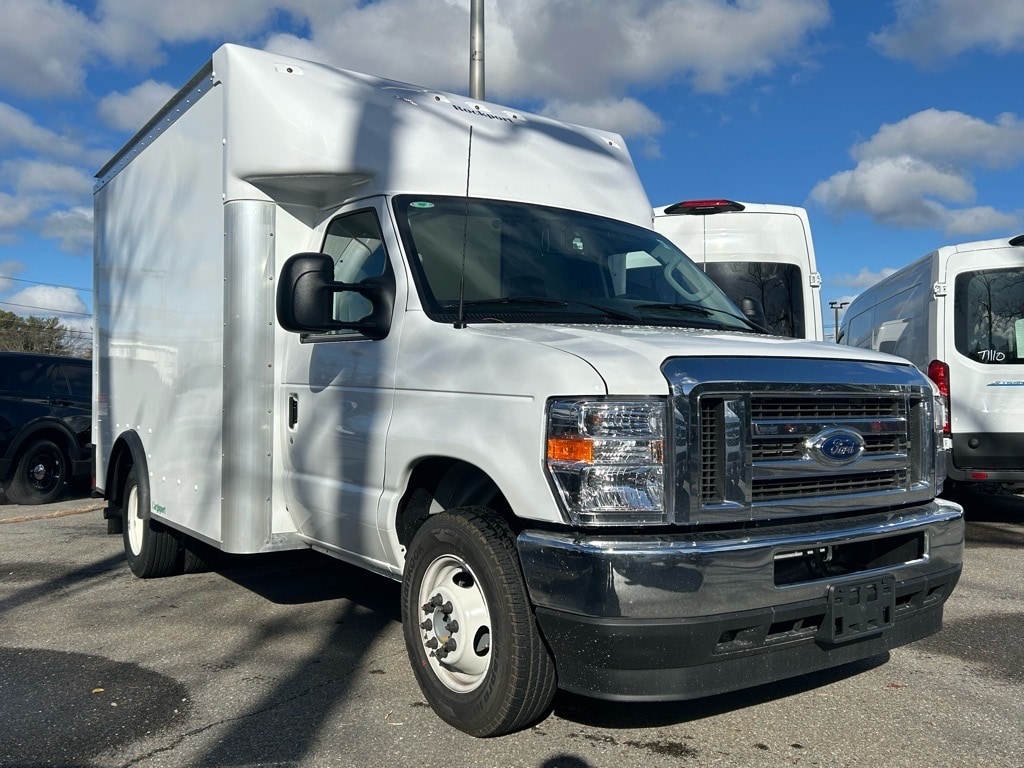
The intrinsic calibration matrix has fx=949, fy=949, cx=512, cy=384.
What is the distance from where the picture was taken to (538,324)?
4020 millimetres

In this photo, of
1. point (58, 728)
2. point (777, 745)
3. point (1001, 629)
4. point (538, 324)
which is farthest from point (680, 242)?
point (58, 728)

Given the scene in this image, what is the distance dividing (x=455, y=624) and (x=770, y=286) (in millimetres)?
6933

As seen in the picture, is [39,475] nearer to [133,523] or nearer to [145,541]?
[133,523]

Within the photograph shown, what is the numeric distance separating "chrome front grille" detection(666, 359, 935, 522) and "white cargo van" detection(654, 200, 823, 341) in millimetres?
5909

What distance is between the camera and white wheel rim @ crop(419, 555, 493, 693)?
12.0ft

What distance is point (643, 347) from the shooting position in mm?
3346

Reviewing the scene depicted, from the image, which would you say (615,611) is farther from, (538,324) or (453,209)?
(453,209)

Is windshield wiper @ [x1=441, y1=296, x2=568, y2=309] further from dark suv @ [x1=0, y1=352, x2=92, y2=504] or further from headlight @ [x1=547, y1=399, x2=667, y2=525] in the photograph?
dark suv @ [x1=0, y1=352, x2=92, y2=504]

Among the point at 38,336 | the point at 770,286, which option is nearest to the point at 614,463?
the point at 770,286

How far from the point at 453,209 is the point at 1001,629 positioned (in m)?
3.82

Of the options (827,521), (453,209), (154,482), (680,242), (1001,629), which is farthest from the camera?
(680,242)

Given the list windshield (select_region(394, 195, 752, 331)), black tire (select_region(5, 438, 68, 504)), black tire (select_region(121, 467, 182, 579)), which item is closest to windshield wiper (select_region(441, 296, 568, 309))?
windshield (select_region(394, 195, 752, 331))

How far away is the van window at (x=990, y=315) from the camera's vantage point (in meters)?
8.38

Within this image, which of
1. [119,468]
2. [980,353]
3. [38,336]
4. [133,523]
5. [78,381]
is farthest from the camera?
[38,336]
